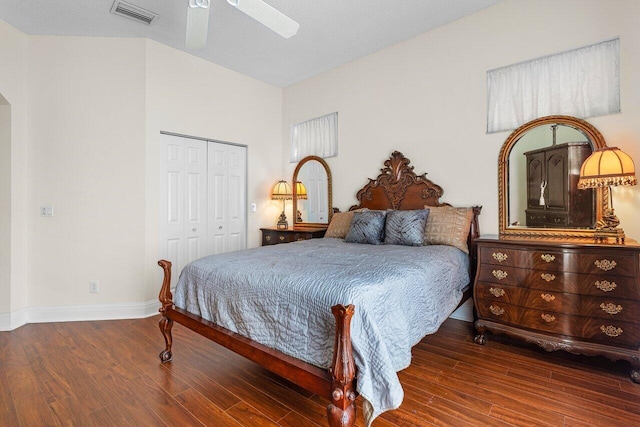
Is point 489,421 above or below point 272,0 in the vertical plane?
below

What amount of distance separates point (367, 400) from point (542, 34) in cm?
327

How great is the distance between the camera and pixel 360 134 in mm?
3982

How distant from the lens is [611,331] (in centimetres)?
207

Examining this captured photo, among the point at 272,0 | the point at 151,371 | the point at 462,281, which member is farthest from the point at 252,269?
the point at 272,0

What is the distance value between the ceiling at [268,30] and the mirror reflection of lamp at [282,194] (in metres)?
1.67

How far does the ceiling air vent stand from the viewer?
9.29 ft

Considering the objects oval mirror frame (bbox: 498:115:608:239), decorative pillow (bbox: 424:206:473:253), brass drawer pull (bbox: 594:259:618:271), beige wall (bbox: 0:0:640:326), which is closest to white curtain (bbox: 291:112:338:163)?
beige wall (bbox: 0:0:640:326)

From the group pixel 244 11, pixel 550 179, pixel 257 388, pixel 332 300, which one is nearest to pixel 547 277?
pixel 550 179

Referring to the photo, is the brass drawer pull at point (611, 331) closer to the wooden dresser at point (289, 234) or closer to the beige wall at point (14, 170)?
the wooden dresser at point (289, 234)

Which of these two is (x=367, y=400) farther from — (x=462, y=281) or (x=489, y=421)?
(x=462, y=281)

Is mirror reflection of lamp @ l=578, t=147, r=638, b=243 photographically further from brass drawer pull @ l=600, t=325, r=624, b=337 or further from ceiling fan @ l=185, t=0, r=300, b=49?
ceiling fan @ l=185, t=0, r=300, b=49

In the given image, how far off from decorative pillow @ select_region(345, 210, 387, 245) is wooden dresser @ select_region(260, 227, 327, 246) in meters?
0.88

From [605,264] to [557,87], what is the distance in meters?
1.55

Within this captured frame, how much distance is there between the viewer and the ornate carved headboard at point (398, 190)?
3.37 meters
